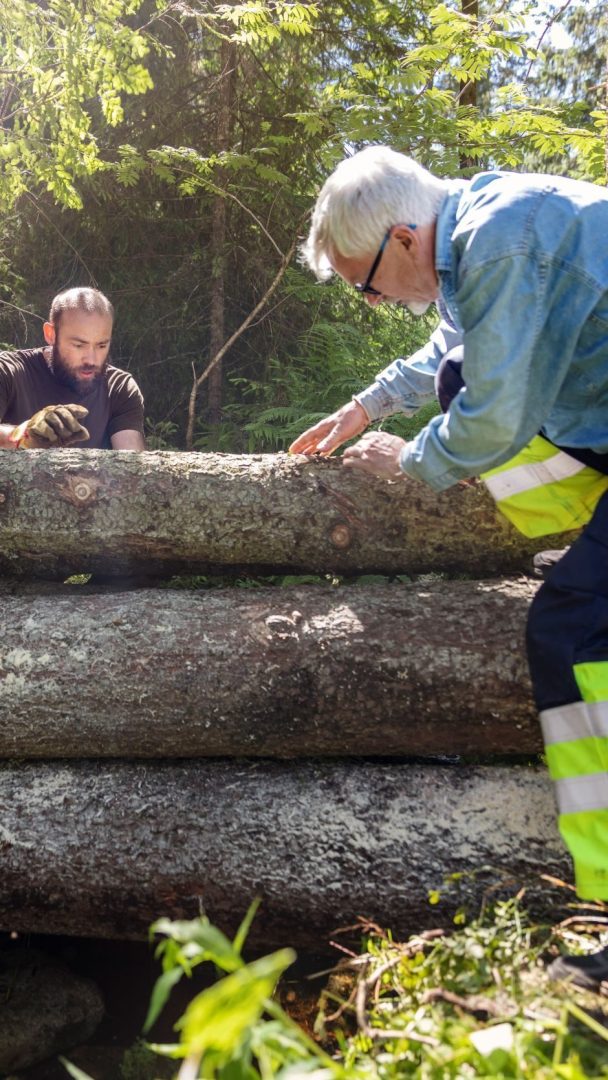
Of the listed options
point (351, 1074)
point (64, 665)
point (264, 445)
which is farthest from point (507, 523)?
point (264, 445)

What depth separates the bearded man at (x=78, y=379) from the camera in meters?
4.88

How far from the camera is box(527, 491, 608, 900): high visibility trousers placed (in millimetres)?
2164

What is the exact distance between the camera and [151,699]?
10.1 ft

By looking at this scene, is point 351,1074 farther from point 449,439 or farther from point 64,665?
point 64,665

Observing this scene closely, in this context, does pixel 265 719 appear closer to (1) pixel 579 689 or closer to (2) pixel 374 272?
(1) pixel 579 689

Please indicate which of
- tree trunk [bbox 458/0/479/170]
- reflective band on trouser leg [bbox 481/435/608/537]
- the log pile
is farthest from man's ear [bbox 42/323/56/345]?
tree trunk [bbox 458/0/479/170]

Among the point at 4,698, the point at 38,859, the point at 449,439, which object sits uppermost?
the point at 449,439

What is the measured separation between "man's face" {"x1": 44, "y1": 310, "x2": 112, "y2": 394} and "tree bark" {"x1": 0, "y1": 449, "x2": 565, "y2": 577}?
4.87 ft

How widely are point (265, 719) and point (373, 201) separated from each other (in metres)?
1.75

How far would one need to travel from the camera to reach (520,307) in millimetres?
2197

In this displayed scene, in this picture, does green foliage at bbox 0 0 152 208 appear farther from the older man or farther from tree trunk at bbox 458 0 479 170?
the older man

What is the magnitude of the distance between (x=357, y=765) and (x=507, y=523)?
1124 mm

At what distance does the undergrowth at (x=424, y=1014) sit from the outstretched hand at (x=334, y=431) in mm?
1812

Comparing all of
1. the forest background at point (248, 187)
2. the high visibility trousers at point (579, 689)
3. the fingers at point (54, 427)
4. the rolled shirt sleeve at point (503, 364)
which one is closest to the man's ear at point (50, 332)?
the fingers at point (54, 427)
